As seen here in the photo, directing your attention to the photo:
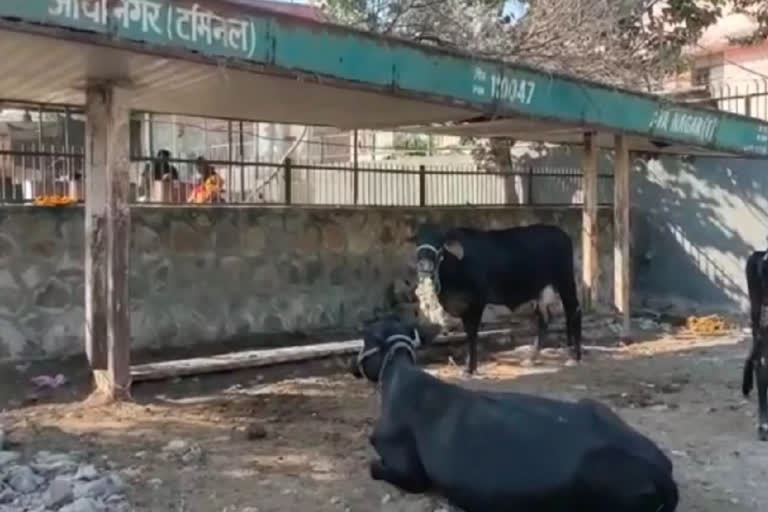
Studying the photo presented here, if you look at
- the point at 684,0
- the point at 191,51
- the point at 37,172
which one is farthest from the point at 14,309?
the point at 684,0

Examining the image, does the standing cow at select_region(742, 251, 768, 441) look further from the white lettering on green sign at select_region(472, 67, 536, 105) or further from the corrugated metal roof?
the corrugated metal roof

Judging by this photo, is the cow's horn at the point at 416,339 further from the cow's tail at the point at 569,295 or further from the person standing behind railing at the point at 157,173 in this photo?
the person standing behind railing at the point at 157,173

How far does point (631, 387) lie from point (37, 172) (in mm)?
6379

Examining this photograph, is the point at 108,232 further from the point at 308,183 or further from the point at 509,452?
the point at 308,183

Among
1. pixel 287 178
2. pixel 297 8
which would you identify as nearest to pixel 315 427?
pixel 287 178

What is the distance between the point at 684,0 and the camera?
18.0 m

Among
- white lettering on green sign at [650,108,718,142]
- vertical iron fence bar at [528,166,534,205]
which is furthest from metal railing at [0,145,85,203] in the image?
vertical iron fence bar at [528,166,534,205]

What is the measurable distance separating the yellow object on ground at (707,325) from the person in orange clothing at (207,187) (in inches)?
260

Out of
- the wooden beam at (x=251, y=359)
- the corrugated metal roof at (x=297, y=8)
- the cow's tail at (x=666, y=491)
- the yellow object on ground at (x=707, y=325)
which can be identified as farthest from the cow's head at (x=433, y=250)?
the cow's tail at (x=666, y=491)

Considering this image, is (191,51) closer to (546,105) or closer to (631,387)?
(546,105)

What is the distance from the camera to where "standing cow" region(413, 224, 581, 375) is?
1065cm

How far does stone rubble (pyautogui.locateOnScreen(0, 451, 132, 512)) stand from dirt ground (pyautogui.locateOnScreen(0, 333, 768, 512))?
0.16 m

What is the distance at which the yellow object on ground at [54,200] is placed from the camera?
399 inches

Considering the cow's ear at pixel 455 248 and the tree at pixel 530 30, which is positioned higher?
the tree at pixel 530 30
